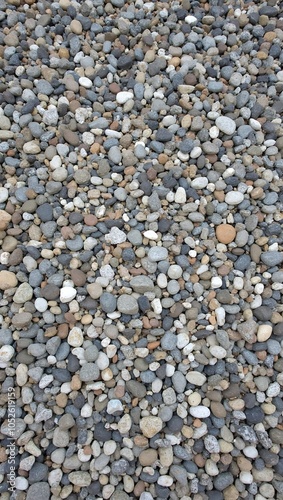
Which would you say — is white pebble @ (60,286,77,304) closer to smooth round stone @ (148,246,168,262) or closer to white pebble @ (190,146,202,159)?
smooth round stone @ (148,246,168,262)

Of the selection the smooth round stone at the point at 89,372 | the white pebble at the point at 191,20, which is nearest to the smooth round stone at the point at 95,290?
the smooth round stone at the point at 89,372

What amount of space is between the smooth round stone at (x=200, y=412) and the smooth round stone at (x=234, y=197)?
764 mm

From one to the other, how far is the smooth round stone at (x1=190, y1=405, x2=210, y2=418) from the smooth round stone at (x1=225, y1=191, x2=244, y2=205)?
764 millimetres

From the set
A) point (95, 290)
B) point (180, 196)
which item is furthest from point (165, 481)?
point (180, 196)

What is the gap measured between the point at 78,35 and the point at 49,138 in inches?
23.8

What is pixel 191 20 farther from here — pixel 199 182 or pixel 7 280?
pixel 7 280

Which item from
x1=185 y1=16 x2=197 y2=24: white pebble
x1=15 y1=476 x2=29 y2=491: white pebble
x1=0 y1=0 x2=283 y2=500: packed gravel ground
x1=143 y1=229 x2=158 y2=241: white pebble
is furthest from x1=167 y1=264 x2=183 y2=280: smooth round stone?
x1=185 y1=16 x2=197 y2=24: white pebble

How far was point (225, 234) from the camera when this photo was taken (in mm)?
1472

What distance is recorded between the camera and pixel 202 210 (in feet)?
4.90

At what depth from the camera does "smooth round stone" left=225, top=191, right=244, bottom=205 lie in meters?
1.50

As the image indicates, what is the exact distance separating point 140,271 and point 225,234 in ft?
1.17

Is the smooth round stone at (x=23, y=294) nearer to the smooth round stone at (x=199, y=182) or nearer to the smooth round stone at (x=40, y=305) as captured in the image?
the smooth round stone at (x=40, y=305)

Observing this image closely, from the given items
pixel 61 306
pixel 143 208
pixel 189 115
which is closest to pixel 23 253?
pixel 61 306

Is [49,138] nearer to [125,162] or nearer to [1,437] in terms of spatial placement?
[125,162]
